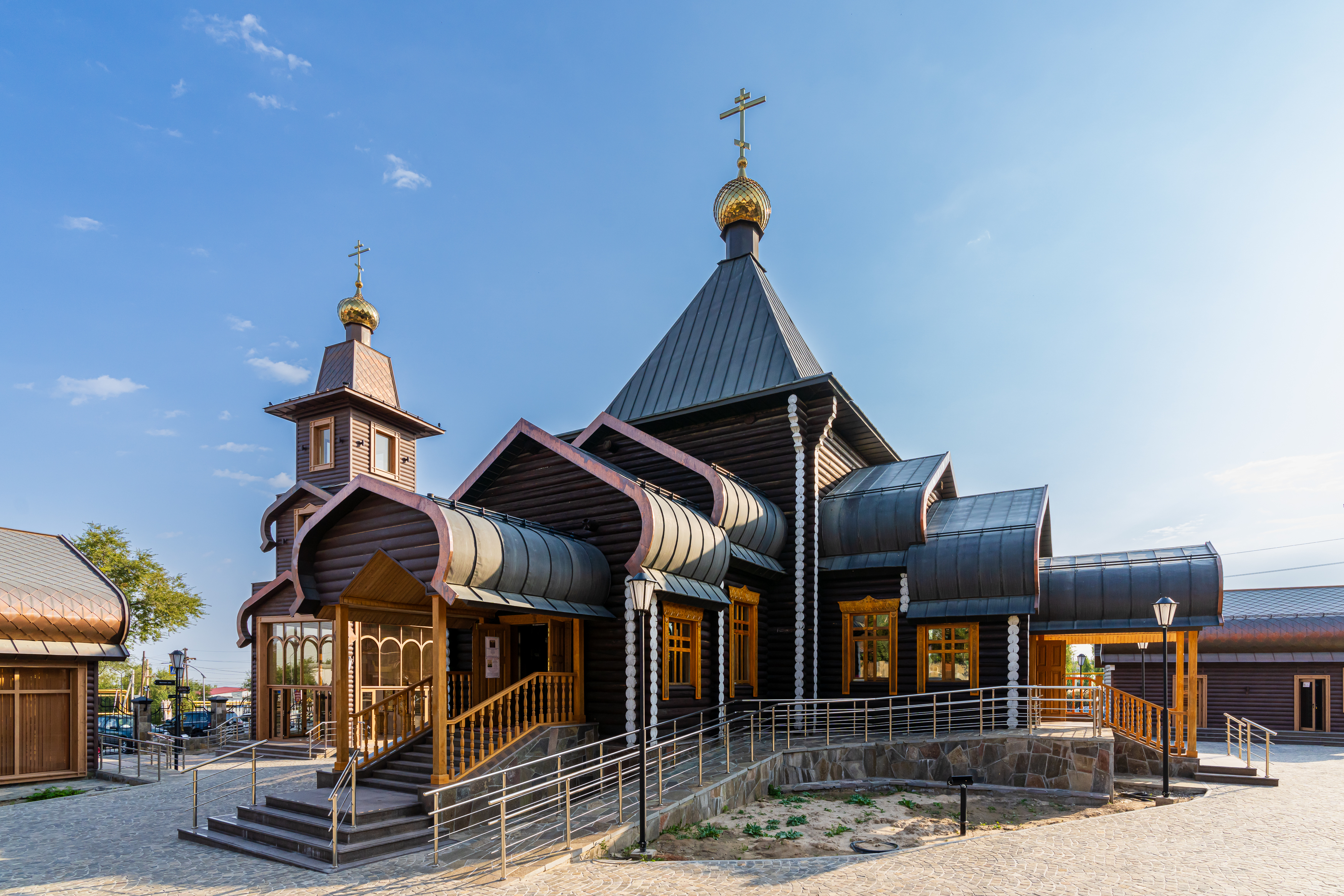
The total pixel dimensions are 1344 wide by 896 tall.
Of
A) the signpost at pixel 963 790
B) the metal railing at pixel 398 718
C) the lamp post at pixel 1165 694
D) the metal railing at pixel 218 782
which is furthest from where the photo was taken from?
the lamp post at pixel 1165 694

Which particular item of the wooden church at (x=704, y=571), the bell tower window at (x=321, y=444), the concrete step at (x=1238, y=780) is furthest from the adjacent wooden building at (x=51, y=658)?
the concrete step at (x=1238, y=780)

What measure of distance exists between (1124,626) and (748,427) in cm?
804

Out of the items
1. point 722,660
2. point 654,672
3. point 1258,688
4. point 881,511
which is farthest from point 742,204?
point 1258,688

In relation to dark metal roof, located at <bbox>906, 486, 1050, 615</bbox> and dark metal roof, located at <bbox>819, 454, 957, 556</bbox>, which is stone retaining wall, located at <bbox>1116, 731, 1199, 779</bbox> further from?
dark metal roof, located at <bbox>819, 454, 957, 556</bbox>

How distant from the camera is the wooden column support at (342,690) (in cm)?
1106

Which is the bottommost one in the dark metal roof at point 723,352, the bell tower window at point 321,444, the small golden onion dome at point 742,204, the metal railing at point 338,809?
the metal railing at point 338,809

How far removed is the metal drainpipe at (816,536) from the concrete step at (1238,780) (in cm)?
667

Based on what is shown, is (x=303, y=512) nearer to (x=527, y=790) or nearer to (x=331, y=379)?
(x=331, y=379)

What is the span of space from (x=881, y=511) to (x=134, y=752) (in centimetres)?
2007

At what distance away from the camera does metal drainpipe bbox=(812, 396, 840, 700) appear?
52.4 feet

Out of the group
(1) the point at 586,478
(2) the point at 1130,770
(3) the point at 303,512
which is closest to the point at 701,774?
(1) the point at 586,478

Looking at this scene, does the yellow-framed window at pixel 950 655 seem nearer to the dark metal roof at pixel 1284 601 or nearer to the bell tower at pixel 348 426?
the dark metal roof at pixel 1284 601

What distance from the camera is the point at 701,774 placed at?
1109cm

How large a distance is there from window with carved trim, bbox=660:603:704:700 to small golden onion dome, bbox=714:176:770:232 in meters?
11.7
